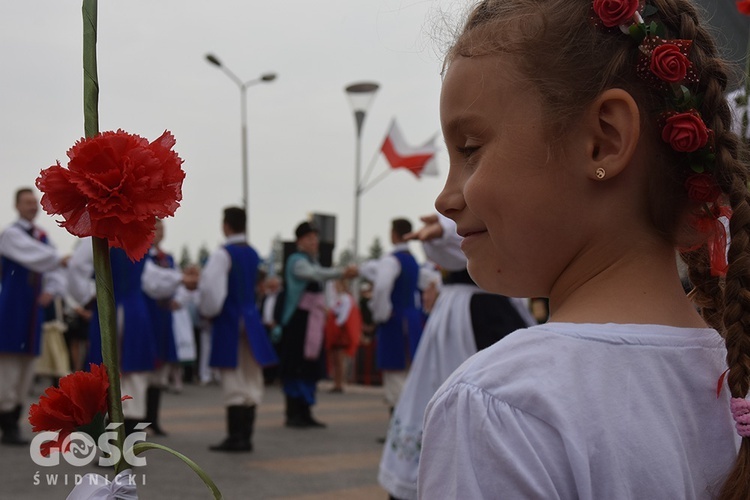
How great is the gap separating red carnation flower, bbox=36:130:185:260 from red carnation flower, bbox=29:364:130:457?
124mm

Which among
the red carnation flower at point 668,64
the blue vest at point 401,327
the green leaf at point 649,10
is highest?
the green leaf at point 649,10

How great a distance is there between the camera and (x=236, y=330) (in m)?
7.18

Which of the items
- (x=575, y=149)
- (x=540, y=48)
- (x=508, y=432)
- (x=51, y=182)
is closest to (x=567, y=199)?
(x=575, y=149)

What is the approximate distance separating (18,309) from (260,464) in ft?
7.44

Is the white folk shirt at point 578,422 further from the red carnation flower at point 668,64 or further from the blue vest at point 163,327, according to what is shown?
the blue vest at point 163,327

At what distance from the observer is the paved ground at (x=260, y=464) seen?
16.8 ft

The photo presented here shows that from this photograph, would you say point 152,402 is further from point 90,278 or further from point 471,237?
point 471,237

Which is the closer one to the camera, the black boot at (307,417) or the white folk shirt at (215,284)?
the white folk shirt at (215,284)

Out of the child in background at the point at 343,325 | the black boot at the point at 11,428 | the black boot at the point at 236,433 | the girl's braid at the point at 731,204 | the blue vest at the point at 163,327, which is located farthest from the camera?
the child in background at the point at 343,325

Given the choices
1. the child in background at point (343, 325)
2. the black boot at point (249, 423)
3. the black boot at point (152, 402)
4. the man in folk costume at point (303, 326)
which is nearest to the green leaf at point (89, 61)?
the black boot at point (249, 423)

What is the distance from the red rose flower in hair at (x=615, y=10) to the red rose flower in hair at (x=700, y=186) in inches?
7.6

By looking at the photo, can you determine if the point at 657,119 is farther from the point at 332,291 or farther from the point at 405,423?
the point at 332,291

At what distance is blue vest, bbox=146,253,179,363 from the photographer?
795 centimetres

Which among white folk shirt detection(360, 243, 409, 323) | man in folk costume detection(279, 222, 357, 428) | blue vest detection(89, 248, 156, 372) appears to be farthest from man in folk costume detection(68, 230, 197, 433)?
white folk shirt detection(360, 243, 409, 323)
